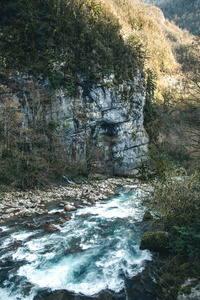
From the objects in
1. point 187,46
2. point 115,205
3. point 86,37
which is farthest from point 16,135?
point 86,37

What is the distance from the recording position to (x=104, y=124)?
20219 millimetres

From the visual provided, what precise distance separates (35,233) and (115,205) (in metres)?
4.91

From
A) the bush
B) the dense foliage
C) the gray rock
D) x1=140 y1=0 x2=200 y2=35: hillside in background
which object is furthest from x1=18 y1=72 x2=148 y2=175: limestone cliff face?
x1=140 y1=0 x2=200 y2=35: hillside in background

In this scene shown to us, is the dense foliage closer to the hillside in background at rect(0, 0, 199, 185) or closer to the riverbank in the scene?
the hillside in background at rect(0, 0, 199, 185)

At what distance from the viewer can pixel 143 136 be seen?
22844 mm

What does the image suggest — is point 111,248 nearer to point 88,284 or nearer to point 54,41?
point 88,284

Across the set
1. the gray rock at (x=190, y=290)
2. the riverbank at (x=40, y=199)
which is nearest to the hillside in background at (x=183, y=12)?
the riverbank at (x=40, y=199)

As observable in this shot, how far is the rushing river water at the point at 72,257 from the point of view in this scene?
13.4 feet

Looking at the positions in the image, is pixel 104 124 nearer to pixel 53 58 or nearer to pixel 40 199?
pixel 53 58

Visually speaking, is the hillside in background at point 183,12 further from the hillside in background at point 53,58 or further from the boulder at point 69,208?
the boulder at point 69,208

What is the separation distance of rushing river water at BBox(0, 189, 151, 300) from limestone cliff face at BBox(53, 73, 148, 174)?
11104 mm

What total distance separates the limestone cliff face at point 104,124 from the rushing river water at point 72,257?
437 inches

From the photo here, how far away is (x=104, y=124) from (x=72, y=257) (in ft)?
53.6

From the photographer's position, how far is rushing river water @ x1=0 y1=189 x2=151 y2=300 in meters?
4.09
